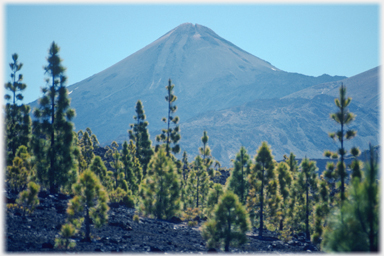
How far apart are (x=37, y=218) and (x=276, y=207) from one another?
60.0ft

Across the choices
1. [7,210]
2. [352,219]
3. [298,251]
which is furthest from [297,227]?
[7,210]

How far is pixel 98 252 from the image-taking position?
14.5 meters

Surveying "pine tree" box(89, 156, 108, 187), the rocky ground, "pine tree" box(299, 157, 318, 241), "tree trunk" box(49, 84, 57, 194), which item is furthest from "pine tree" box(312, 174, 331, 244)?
"tree trunk" box(49, 84, 57, 194)

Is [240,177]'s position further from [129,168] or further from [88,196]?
[88,196]

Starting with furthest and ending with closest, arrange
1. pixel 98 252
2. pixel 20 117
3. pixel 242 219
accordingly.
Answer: pixel 20 117 < pixel 242 219 < pixel 98 252

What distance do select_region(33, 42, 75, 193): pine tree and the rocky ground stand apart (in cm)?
168

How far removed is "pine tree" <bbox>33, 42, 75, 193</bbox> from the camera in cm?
2666


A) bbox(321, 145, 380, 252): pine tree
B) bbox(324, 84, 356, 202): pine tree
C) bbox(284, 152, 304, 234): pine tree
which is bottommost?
bbox(284, 152, 304, 234): pine tree

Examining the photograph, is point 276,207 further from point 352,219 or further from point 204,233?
point 352,219

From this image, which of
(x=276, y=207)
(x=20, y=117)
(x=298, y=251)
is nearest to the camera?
(x=298, y=251)

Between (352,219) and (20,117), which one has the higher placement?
(20,117)

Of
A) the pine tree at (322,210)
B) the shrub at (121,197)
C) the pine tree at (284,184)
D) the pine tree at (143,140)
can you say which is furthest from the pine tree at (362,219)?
the pine tree at (143,140)

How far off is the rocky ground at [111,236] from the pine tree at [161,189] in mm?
1005

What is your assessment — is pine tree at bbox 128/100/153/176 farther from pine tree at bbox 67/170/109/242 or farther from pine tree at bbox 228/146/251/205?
pine tree at bbox 67/170/109/242
